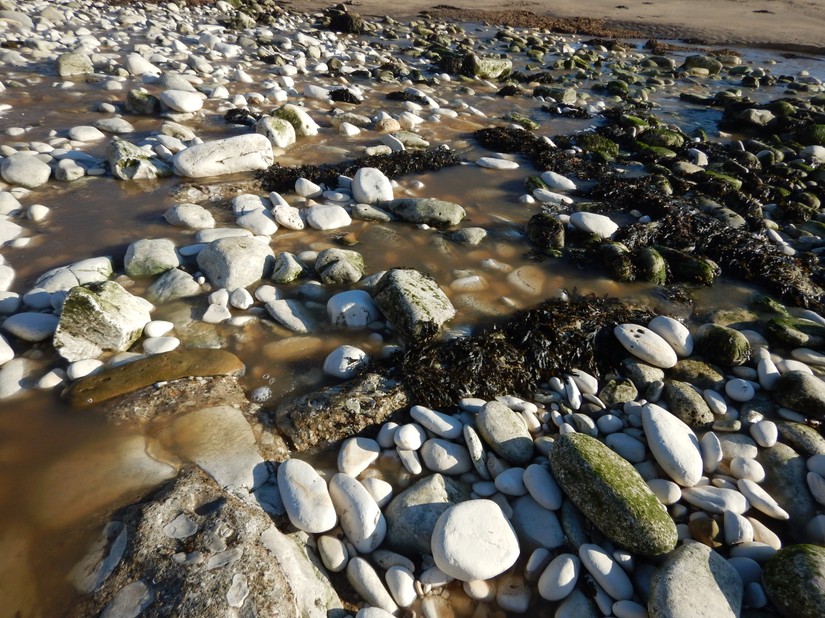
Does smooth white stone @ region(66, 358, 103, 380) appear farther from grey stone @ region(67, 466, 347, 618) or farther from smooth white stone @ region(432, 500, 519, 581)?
smooth white stone @ region(432, 500, 519, 581)

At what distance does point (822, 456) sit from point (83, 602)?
411cm

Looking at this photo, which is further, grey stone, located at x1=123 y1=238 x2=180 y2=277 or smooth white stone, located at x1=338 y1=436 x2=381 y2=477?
grey stone, located at x1=123 y1=238 x2=180 y2=277

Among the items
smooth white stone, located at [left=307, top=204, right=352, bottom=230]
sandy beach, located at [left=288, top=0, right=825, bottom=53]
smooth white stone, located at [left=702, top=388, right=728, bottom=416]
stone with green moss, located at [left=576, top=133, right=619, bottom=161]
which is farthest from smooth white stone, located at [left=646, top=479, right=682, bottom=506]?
sandy beach, located at [left=288, top=0, right=825, bottom=53]

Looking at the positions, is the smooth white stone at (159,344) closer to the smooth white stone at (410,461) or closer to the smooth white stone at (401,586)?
the smooth white stone at (410,461)

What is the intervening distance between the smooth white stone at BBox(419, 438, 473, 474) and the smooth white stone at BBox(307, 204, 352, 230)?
295 centimetres

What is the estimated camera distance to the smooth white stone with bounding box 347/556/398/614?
224 cm

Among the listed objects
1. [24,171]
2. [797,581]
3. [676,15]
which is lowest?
[24,171]

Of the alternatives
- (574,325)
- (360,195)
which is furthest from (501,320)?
(360,195)

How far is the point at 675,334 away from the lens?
12.8 feet

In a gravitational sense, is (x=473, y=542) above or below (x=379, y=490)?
above

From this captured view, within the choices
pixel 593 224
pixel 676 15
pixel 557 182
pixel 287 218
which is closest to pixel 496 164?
pixel 557 182

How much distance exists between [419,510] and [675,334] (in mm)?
2645

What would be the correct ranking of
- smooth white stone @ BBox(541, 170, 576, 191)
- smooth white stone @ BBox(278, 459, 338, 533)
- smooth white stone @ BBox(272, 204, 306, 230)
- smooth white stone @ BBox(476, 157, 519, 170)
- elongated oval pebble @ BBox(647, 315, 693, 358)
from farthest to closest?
smooth white stone @ BBox(476, 157, 519, 170)
smooth white stone @ BBox(541, 170, 576, 191)
smooth white stone @ BBox(272, 204, 306, 230)
elongated oval pebble @ BBox(647, 315, 693, 358)
smooth white stone @ BBox(278, 459, 338, 533)

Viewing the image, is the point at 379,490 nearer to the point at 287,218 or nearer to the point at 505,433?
the point at 505,433
